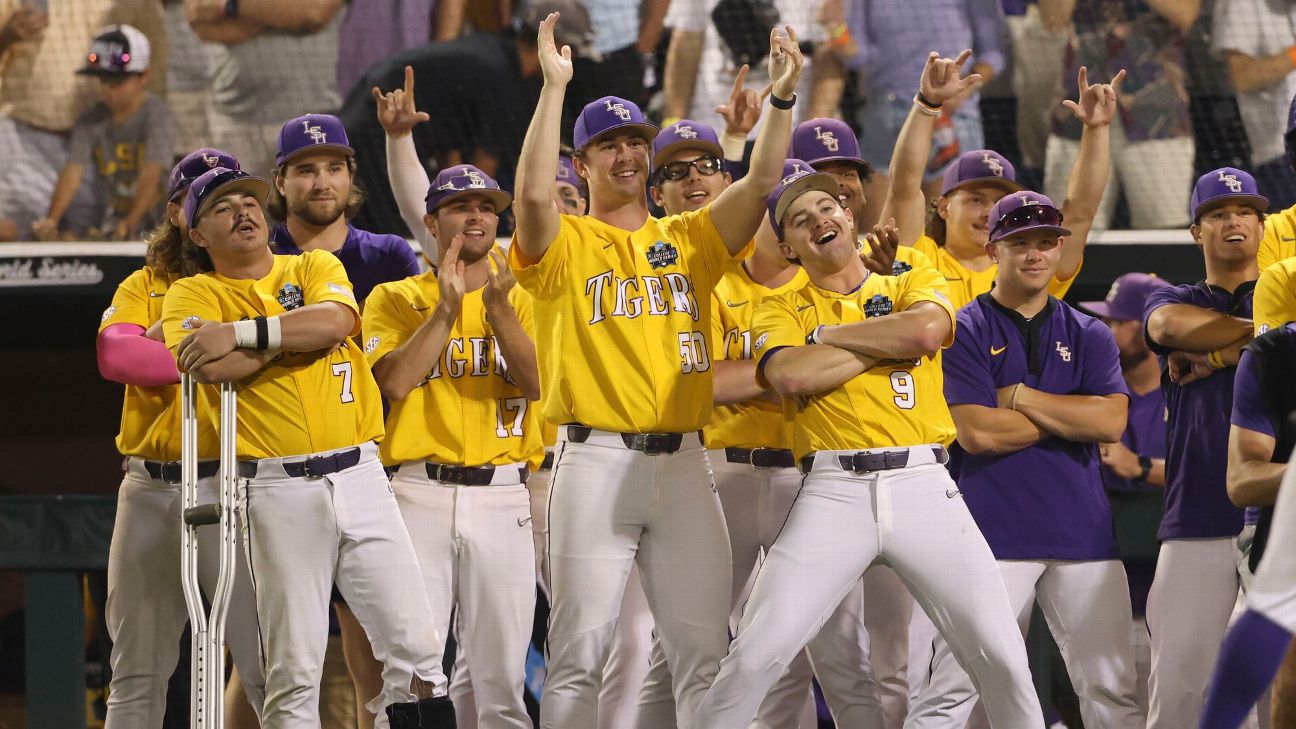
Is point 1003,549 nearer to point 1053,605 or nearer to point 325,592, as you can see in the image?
point 1053,605

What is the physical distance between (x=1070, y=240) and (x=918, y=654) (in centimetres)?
145

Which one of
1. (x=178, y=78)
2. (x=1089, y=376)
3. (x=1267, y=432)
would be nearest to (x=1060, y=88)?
(x=1089, y=376)

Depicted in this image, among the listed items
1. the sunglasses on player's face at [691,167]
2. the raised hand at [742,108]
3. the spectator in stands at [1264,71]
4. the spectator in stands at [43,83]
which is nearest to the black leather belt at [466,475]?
the sunglasses on player's face at [691,167]

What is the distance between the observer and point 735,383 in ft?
14.4

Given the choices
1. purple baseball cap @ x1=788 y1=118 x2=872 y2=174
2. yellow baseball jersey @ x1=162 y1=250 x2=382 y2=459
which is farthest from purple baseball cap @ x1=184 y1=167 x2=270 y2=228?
purple baseball cap @ x1=788 y1=118 x2=872 y2=174

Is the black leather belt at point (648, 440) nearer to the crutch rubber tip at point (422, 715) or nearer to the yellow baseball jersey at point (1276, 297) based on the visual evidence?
the crutch rubber tip at point (422, 715)

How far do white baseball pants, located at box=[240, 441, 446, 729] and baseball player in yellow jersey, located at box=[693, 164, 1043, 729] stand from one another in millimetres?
893

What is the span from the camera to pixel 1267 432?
12.0 ft

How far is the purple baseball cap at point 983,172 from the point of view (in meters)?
5.01

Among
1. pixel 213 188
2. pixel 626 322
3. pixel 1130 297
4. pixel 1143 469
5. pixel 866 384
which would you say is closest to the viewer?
pixel 866 384

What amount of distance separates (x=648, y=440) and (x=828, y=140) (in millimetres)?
→ 1424

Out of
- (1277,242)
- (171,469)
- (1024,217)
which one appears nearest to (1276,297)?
(1024,217)

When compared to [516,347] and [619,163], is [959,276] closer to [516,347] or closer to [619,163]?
[619,163]

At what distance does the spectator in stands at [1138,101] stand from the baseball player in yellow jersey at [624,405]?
370 cm
